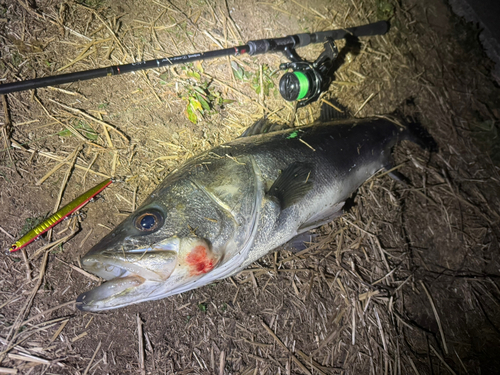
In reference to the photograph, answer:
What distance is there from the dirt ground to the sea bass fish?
645mm

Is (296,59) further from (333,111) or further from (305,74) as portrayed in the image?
(333,111)

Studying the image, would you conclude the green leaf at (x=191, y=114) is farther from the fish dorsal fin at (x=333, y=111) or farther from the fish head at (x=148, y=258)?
the fish dorsal fin at (x=333, y=111)

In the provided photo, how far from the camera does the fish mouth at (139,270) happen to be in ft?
5.60

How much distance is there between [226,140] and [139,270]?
1.77m

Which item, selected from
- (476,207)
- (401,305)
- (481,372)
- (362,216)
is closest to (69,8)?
(362,216)

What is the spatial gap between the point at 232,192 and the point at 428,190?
2931mm

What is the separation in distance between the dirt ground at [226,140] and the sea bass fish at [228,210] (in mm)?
645

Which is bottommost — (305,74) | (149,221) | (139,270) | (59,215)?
(59,215)

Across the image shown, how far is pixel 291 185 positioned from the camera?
2299mm

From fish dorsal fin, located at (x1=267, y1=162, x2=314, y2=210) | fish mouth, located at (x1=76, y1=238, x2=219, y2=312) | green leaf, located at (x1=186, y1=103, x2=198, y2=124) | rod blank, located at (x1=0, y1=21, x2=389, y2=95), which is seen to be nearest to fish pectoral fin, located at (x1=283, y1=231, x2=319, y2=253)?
fish dorsal fin, located at (x1=267, y1=162, x2=314, y2=210)

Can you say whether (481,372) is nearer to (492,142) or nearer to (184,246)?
(492,142)

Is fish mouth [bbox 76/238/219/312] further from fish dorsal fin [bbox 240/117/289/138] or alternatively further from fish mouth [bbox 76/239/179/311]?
fish dorsal fin [bbox 240/117/289/138]

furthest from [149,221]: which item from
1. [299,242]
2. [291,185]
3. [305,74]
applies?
[305,74]

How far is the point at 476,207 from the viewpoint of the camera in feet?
12.0
